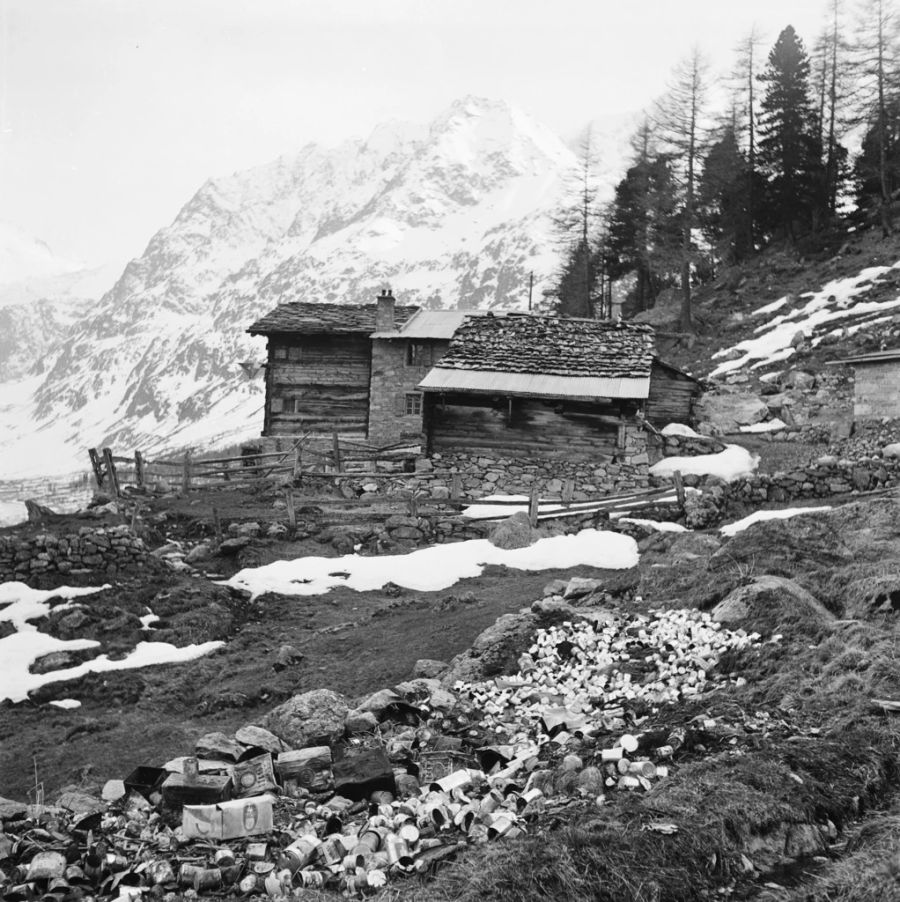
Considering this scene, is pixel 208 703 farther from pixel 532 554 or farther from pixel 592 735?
pixel 532 554

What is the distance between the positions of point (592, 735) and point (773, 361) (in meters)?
33.1

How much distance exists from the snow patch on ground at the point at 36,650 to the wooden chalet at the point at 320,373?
20.7m

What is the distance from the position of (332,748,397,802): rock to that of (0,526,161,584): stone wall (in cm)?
1009

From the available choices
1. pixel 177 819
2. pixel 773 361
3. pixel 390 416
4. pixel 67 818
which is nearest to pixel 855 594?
pixel 177 819

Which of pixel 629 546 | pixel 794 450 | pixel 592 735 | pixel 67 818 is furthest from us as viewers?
pixel 794 450

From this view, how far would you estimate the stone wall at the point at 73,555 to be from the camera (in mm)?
15234

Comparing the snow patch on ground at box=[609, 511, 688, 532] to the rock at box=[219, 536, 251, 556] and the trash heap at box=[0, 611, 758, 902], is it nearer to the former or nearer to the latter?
the rock at box=[219, 536, 251, 556]

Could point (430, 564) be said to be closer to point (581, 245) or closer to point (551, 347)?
point (551, 347)

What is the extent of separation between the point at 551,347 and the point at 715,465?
641 centimetres

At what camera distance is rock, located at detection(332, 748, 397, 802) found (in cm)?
661

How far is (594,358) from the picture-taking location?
2741 cm

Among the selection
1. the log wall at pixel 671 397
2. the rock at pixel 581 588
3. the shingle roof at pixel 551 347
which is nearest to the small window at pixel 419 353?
the shingle roof at pixel 551 347

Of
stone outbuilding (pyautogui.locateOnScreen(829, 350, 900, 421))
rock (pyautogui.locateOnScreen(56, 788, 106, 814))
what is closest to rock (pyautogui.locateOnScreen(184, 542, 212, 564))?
rock (pyautogui.locateOnScreen(56, 788, 106, 814))

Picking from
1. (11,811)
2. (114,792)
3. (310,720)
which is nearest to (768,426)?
(310,720)
